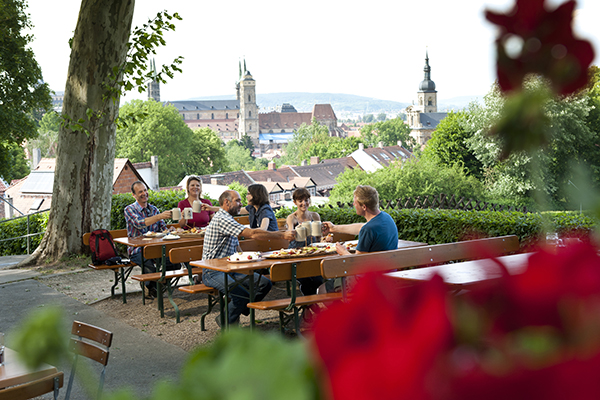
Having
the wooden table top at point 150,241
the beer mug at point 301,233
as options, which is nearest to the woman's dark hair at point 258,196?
the wooden table top at point 150,241

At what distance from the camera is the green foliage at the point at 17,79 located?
19.7 metres

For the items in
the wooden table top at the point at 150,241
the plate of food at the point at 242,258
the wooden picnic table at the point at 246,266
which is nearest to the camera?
the wooden picnic table at the point at 246,266

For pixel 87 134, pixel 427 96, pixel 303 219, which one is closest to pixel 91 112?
pixel 87 134

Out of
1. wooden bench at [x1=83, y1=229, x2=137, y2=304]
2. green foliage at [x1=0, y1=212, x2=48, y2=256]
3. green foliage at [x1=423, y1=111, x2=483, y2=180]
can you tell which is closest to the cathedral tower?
green foliage at [x1=423, y1=111, x2=483, y2=180]

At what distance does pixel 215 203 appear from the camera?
15.9 metres

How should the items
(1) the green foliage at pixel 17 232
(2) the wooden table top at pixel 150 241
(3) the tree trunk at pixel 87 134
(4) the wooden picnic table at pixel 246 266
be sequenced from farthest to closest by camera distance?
1. (1) the green foliage at pixel 17 232
2. (3) the tree trunk at pixel 87 134
3. (2) the wooden table top at pixel 150 241
4. (4) the wooden picnic table at pixel 246 266

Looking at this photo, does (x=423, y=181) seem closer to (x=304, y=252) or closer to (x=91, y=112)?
(x=91, y=112)

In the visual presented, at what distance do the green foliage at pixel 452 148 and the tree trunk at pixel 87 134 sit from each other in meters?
46.1

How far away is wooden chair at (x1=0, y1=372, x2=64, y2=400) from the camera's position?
130 inches

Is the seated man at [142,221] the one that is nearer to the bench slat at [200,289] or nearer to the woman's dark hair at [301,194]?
the bench slat at [200,289]

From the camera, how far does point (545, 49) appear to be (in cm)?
26

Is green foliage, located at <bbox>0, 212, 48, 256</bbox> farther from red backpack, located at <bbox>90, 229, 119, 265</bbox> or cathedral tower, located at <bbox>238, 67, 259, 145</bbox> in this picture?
cathedral tower, located at <bbox>238, 67, 259, 145</bbox>

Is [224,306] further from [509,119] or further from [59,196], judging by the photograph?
[509,119]

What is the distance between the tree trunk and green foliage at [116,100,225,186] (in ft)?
170
